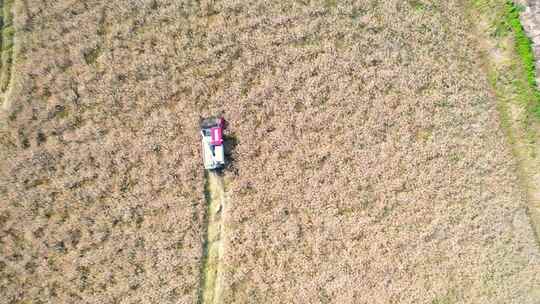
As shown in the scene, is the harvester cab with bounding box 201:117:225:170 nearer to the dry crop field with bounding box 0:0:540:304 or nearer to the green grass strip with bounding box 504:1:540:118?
the dry crop field with bounding box 0:0:540:304

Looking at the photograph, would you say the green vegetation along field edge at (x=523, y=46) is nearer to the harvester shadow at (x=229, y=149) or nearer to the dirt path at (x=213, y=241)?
the harvester shadow at (x=229, y=149)

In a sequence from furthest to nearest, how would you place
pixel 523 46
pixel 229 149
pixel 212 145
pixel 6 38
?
pixel 523 46
pixel 229 149
pixel 212 145
pixel 6 38

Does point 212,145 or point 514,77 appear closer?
point 212,145

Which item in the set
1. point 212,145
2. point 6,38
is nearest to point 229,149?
point 212,145

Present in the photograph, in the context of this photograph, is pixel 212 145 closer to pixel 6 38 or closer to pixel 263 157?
pixel 263 157

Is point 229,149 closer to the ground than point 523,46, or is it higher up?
closer to the ground

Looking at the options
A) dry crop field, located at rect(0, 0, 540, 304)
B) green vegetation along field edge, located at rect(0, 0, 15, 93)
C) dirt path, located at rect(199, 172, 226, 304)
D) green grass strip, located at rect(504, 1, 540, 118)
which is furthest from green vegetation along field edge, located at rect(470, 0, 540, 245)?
green vegetation along field edge, located at rect(0, 0, 15, 93)

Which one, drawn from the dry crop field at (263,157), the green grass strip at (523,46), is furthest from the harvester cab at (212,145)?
the green grass strip at (523,46)
